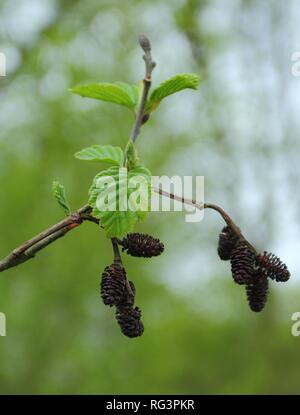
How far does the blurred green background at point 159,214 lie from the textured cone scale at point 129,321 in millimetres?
4971

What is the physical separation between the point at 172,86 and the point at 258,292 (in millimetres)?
364

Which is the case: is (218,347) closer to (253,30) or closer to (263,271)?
(253,30)

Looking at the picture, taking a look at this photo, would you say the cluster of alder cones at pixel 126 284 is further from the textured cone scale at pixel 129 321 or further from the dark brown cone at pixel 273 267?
the dark brown cone at pixel 273 267

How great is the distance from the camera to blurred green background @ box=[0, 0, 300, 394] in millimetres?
7078

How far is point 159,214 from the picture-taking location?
893 cm

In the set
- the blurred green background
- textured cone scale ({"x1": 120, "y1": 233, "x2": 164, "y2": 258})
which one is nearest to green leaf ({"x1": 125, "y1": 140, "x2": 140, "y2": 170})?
textured cone scale ({"x1": 120, "y1": 233, "x2": 164, "y2": 258})

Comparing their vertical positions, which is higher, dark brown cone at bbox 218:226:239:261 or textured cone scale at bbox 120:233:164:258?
dark brown cone at bbox 218:226:239:261

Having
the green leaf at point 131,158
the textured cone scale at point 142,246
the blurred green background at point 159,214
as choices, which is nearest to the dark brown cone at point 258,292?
the textured cone scale at point 142,246

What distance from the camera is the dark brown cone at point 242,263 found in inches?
45.3

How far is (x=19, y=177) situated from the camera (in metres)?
7.95

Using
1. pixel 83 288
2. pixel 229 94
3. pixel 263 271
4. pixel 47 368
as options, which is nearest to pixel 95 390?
pixel 47 368

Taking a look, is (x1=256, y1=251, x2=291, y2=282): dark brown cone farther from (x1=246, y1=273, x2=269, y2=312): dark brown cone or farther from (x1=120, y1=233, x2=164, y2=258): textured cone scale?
(x1=120, y1=233, x2=164, y2=258): textured cone scale

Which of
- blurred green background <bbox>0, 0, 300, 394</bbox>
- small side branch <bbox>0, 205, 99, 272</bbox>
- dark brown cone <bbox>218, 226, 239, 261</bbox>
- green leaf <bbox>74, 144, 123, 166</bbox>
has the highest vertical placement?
blurred green background <bbox>0, 0, 300, 394</bbox>

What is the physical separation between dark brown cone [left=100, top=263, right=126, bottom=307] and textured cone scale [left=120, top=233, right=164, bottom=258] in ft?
0.13
